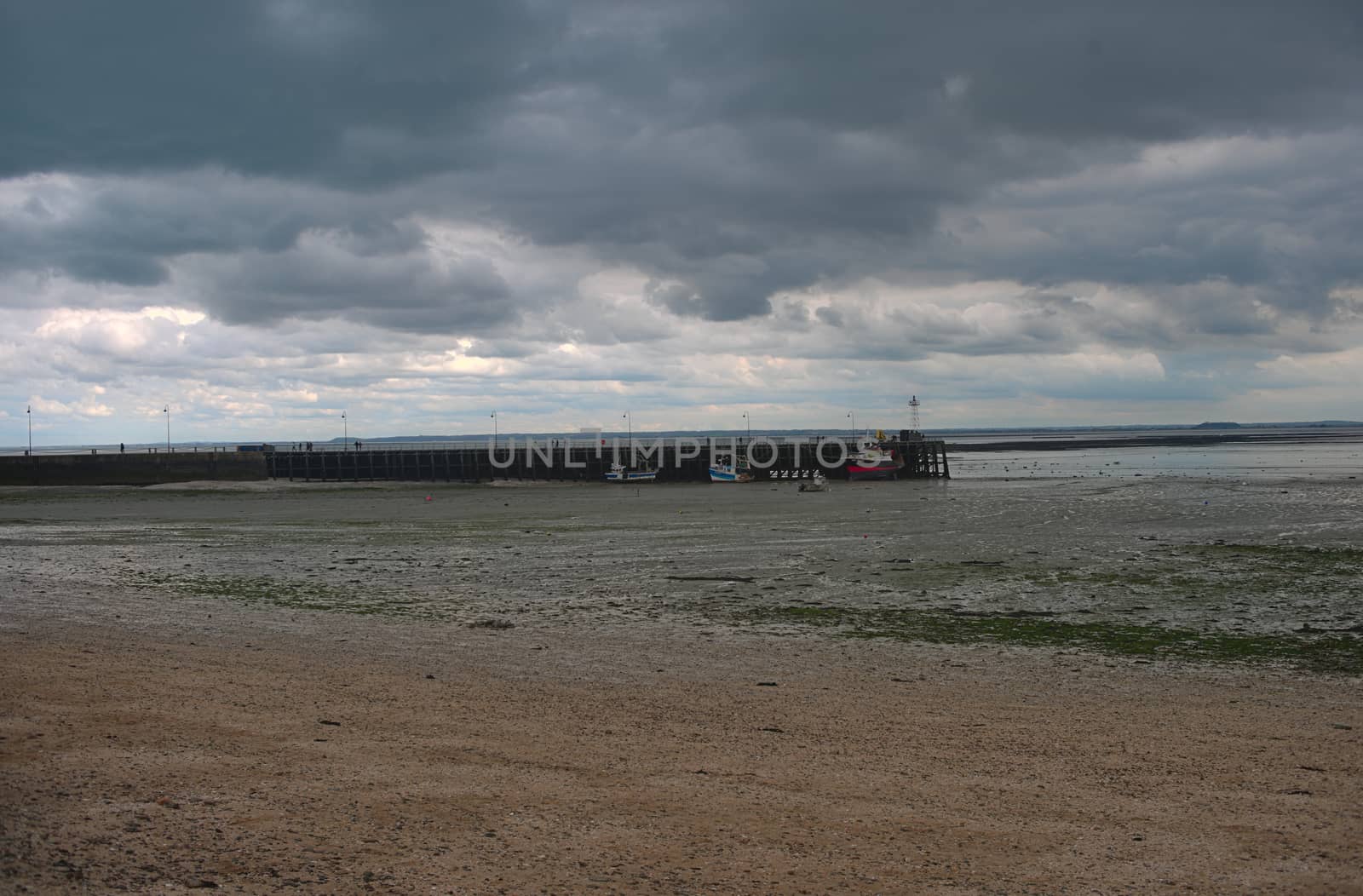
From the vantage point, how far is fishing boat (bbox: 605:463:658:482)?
71312mm

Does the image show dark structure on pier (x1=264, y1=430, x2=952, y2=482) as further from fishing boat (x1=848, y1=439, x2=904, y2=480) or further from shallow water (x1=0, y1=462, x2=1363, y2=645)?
shallow water (x1=0, y1=462, x2=1363, y2=645)

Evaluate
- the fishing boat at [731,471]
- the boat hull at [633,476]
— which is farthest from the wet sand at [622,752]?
the boat hull at [633,476]

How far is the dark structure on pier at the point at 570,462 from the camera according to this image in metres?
73.2

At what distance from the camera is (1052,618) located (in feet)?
52.5

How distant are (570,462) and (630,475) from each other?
7.13 m

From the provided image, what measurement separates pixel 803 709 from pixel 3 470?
269ft

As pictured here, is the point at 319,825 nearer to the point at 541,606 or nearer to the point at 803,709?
the point at 803,709

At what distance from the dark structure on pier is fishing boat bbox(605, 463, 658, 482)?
0.88 m

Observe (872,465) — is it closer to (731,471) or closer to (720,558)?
(731,471)

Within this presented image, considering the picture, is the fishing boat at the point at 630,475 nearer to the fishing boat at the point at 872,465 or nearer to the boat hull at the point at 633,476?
the boat hull at the point at 633,476

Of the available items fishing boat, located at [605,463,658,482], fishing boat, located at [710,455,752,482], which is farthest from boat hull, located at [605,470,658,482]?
fishing boat, located at [710,455,752,482]

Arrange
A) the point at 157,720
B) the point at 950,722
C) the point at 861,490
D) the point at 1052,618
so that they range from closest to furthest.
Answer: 1. the point at 157,720
2. the point at 950,722
3. the point at 1052,618
4. the point at 861,490

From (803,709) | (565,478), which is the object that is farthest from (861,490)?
(803,709)

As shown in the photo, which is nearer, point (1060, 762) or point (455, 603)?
point (1060, 762)
